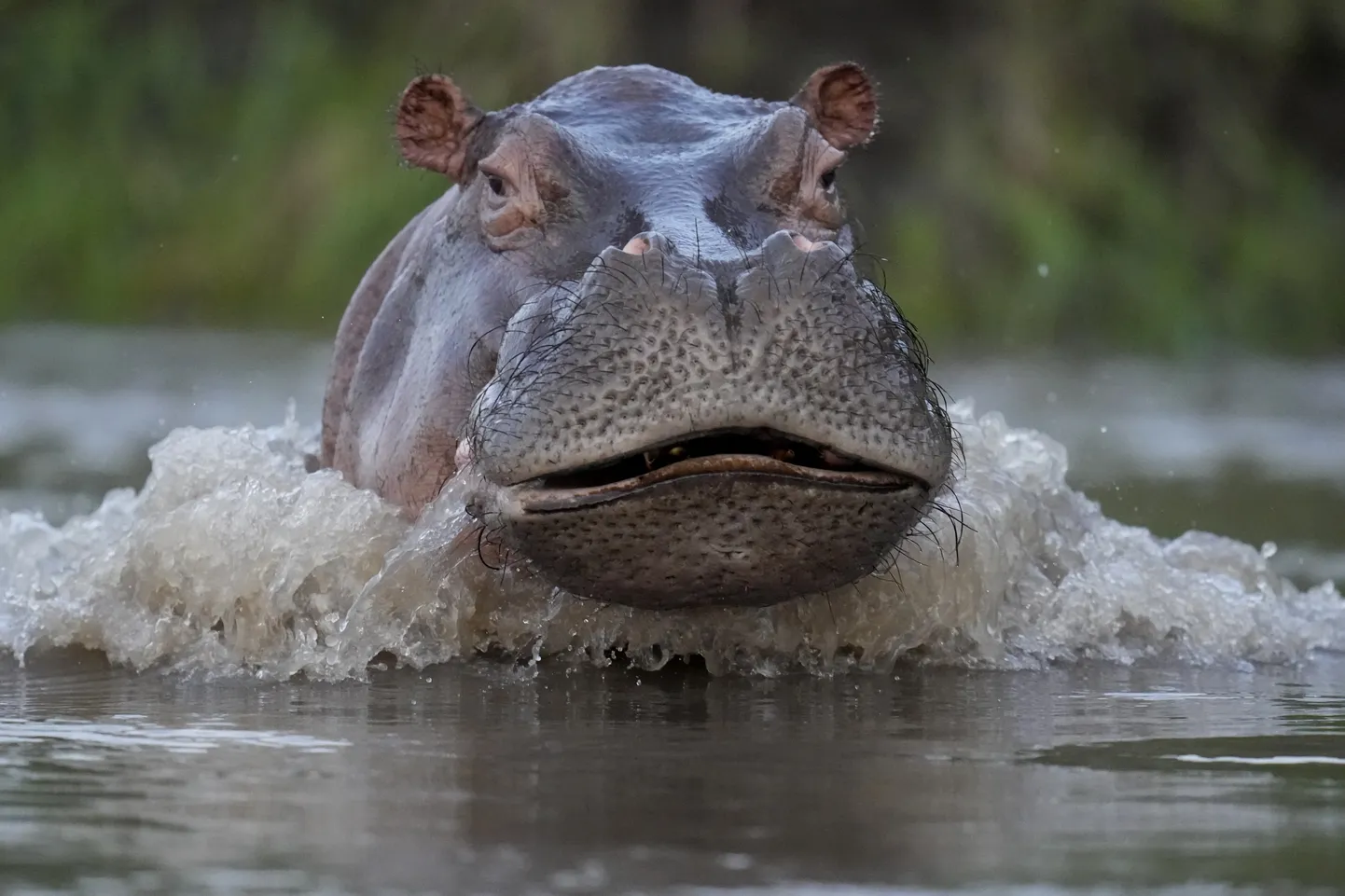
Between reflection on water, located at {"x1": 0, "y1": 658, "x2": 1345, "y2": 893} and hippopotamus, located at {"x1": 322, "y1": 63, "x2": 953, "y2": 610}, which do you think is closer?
reflection on water, located at {"x1": 0, "y1": 658, "x2": 1345, "y2": 893}

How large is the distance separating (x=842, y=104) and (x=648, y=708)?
1.84m

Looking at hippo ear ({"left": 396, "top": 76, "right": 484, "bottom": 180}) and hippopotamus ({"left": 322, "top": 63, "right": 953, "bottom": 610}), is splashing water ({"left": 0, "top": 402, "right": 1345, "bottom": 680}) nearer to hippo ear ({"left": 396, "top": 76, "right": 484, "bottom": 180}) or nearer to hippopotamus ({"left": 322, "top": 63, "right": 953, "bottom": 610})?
hippopotamus ({"left": 322, "top": 63, "right": 953, "bottom": 610})

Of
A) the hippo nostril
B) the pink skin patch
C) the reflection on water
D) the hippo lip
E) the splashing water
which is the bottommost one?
the reflection on water

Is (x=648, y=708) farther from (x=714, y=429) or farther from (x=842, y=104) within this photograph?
(x=842, y=104)

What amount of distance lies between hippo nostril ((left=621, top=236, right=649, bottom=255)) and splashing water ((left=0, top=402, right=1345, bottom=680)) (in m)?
Answer: 0.71

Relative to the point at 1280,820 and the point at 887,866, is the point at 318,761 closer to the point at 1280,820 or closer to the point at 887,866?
the point at 887,866

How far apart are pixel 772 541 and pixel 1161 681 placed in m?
1.02

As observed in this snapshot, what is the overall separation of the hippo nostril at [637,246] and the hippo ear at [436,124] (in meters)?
1.32

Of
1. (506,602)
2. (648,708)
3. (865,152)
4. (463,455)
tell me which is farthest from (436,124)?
(865,152)

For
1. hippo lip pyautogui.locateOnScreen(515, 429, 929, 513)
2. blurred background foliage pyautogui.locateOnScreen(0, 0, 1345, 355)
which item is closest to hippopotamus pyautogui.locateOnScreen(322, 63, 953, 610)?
hippo lip pyautogui.locateOnScreen(515, 429, 929, 513)

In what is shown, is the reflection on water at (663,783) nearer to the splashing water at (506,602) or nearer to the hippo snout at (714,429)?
the splashing water at (506,602)

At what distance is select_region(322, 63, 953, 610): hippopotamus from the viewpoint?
13.0ft

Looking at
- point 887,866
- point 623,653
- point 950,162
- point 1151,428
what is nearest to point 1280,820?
point 887,866

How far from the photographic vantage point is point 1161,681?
15.6 feet
